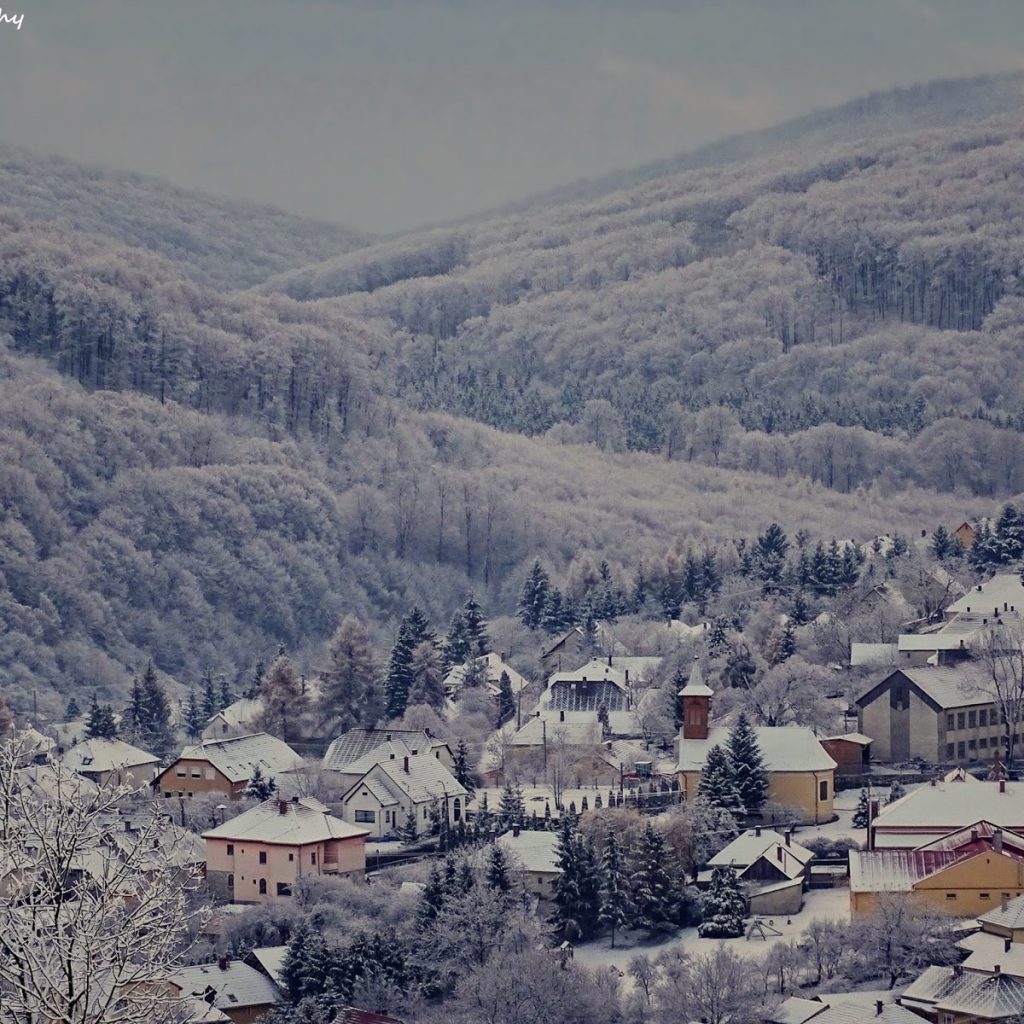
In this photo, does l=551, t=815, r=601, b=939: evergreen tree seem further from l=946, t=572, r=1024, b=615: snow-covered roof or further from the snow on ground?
l=946, t=572, r=1024, b=615: snow-covered roof

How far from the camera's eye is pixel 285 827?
238 ft

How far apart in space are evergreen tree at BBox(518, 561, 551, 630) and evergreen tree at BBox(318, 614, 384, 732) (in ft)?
56.0

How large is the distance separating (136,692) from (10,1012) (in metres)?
74.8

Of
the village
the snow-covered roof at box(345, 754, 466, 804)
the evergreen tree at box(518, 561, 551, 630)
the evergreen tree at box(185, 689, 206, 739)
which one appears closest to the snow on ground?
the village

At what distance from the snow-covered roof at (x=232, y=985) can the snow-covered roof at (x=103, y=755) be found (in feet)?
78.9

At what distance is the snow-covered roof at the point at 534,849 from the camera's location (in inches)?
2687

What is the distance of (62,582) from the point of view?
127 metres

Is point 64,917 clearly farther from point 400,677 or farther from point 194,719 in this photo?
point 194,719

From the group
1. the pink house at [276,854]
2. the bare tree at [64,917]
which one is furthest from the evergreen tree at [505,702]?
the bare tree at [64,917]

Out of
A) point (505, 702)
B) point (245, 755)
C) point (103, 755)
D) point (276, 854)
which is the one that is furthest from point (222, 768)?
point (505, 702)

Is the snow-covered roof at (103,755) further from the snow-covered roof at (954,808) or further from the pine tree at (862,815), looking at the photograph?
the snow-covered roof at (954,808)

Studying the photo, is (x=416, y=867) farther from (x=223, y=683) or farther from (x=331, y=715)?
(x=223, y=683)

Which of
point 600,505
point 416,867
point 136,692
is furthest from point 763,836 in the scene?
point 600,505

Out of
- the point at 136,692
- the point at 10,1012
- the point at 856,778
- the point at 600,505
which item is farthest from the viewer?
the point at 600,505
